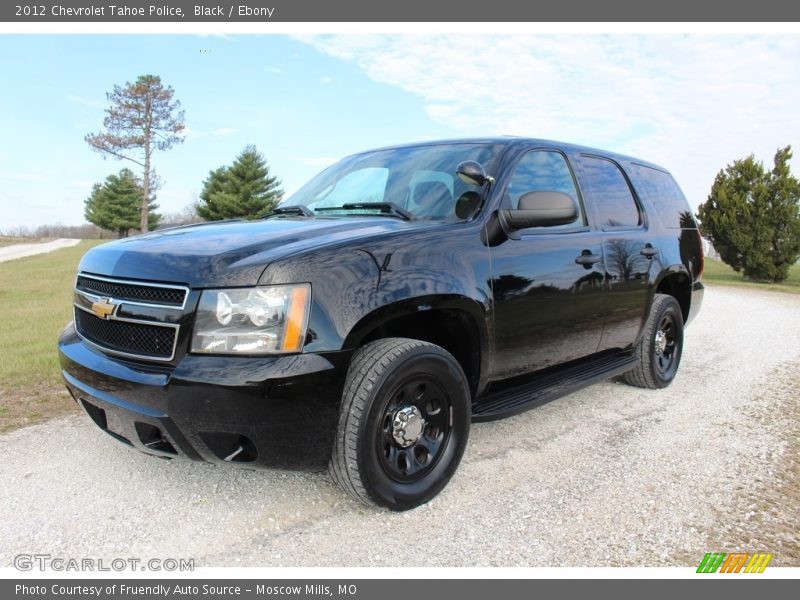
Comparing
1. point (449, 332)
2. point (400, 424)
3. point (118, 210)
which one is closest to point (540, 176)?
point (449, 332)

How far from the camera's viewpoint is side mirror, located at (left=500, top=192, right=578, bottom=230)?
10.7 feet

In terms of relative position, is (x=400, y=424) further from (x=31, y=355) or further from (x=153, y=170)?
(x=153, y=170)

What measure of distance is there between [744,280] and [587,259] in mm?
19352

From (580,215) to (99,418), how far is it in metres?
3.16

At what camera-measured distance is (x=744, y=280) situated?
65.7 ft

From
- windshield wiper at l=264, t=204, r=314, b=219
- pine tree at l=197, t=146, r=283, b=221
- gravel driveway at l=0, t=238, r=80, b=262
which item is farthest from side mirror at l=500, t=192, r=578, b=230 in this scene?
pine tree at l=197, t=146, r=283, b=221

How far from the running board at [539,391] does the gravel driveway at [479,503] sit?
0.36m

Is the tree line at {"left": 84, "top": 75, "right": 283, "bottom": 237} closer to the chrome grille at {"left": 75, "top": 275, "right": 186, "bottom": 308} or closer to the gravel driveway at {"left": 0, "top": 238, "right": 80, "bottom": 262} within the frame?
the gravel driveway at {"left": 0, "top": 238, "right": 80, "bottom": 262}

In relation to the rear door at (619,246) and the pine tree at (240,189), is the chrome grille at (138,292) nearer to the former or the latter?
the rear door at (619,246)

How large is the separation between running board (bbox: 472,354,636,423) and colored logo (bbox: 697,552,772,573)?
113 cm

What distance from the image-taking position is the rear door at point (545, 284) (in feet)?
10.7
